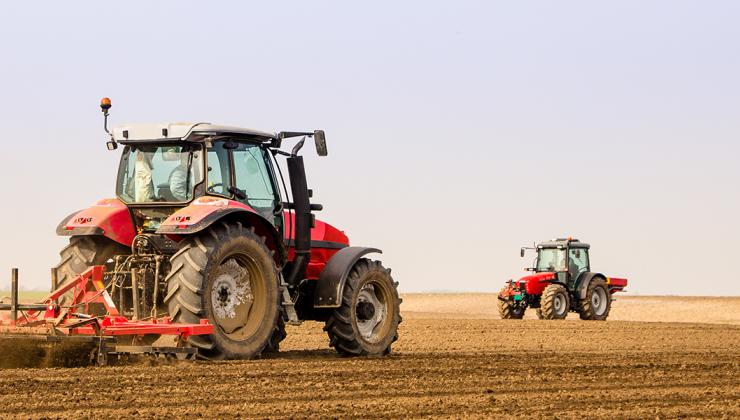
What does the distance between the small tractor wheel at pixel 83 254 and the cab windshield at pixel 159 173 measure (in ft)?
1.62

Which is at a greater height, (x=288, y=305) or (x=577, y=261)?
(x=577, y=261)

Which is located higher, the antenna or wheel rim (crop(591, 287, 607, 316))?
the antenna

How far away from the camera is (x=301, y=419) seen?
7527 mm

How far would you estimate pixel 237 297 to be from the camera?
11383 millimetres

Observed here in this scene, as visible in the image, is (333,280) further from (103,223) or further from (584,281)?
(584,281)

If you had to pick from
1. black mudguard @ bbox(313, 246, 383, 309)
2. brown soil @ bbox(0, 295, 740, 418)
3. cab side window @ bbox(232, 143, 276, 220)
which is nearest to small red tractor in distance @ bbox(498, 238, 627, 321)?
brown soil @ bbox(0, 295, 740, 418)

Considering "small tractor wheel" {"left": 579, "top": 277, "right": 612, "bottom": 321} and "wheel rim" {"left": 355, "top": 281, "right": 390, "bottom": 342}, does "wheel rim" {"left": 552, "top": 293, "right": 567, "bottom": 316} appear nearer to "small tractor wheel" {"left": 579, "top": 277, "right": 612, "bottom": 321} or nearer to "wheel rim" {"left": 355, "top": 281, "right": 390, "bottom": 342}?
"small tractor wheel" {"left": 579, "top": 277, "right": 612, "bottom": 321}

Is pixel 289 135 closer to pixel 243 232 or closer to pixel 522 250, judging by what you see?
pixel 243 232

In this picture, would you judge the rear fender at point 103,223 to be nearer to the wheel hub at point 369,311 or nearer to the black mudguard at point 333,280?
the black mudguard at point 333,280

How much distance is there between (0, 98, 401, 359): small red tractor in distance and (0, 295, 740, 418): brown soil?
0.45 m

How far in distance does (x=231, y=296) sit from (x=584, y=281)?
59.1ft

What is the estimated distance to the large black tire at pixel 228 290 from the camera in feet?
34.8

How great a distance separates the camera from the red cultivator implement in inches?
393

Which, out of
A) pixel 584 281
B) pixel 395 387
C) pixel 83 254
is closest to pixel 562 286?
pixel 584 281
